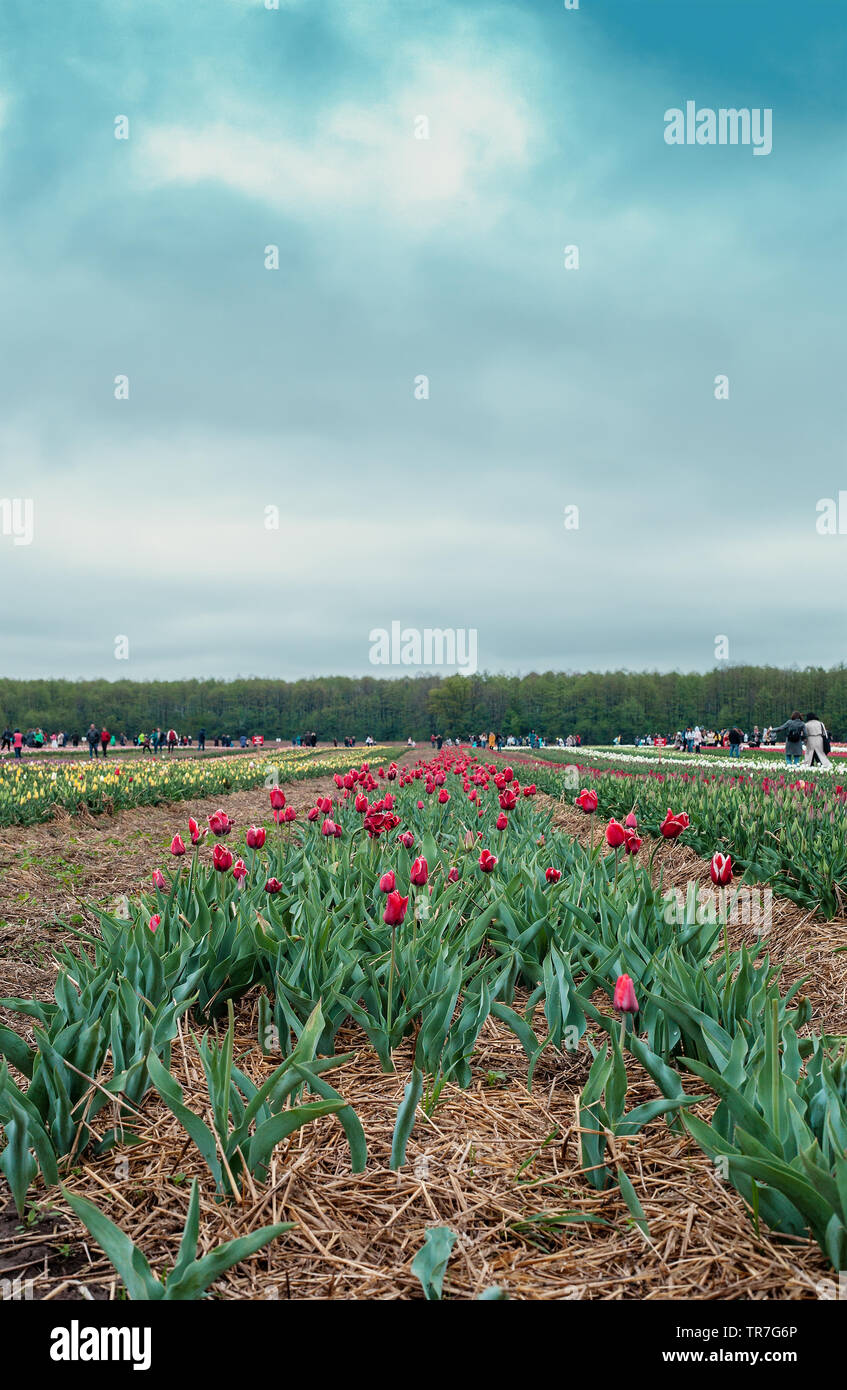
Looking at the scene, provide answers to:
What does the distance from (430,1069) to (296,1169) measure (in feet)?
2.16

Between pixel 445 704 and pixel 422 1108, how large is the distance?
83.2m

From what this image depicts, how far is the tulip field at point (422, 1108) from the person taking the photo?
1.65 m

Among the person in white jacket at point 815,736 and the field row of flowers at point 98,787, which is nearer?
the field row of flowers at point 98,787

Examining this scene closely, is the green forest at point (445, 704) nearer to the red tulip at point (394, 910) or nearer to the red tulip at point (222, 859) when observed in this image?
the red tulip at point (222, 859)

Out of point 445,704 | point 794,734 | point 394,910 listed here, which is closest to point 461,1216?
point 394,910

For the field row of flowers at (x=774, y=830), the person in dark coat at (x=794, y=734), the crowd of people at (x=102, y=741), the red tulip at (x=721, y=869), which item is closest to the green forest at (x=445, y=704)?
the crowd of people at (x=102, y=741)

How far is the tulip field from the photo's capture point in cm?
165

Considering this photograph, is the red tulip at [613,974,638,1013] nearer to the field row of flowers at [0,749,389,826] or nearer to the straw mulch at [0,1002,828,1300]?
the straw mulch at [0,1002,828,1300]

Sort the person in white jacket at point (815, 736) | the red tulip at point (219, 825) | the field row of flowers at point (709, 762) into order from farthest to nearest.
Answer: the person in white jacket at point (815, 736) < the field row of flowers at point (709, 762) < the red tulip at point (219, 825)

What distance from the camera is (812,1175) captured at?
1555 millimetres

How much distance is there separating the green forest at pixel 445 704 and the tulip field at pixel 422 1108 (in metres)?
76.8

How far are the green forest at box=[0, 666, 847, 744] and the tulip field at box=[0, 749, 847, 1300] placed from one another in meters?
76.8
